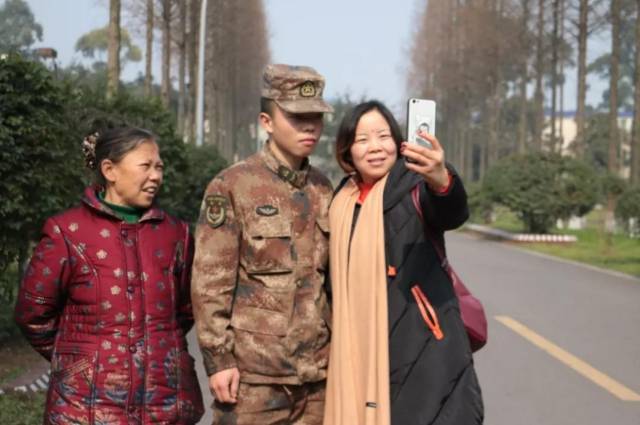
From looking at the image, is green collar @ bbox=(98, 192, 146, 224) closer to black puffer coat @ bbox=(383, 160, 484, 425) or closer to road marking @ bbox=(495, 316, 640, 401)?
black puffer coat @ bbox=(383, 160, 484, 425)

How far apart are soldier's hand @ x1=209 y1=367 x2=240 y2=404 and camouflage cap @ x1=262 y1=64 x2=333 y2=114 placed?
2.86ft

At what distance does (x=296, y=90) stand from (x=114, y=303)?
912mm

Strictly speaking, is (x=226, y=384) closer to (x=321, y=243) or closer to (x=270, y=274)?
(x=270, y=274)

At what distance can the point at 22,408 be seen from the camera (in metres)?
5.80

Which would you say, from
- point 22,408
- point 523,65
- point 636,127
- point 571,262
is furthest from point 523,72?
point 22,408

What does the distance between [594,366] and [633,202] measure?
8935 millimetres

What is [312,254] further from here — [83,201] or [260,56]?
[260,56]

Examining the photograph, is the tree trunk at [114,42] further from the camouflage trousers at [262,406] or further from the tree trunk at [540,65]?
the tree trunk at [540,65]

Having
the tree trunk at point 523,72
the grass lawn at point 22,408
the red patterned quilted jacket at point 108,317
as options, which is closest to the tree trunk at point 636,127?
the tree trunk at point 523,72

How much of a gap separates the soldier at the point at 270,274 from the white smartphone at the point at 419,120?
1.64 feet

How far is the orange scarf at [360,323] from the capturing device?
309 cm

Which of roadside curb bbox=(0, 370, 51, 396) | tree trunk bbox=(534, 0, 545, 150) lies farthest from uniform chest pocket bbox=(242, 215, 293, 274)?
tree trunk bbox=(534, 0, 545, 150)

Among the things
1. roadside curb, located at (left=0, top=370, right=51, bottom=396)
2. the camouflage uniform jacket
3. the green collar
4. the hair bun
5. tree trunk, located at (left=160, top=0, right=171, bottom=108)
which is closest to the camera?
the camouflage uniform jacket

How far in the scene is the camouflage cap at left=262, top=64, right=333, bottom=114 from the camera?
3.25 metres
